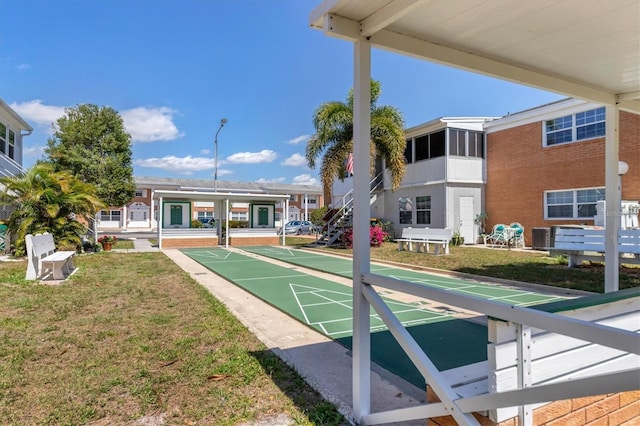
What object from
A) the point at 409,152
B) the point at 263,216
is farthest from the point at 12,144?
the point at 409,152

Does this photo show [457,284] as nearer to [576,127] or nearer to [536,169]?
[536,169]

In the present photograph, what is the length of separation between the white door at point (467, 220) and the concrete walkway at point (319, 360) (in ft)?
47.5

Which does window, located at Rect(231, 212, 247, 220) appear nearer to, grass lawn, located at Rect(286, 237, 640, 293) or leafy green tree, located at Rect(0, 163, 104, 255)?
leafy green tree, located at Rect(0, 163, 104, 255)

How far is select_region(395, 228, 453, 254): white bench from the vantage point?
14.2 meters

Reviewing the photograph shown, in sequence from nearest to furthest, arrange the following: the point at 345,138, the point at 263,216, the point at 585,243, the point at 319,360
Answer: the point at 319,360
the point at 585,243
the point at 345,138
the point at 263,216

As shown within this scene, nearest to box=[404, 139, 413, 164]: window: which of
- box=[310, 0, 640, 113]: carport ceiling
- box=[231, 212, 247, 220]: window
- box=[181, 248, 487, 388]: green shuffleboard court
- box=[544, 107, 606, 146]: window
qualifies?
box=[544, 107, 606, 146]: window

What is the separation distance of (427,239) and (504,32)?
12366 mm

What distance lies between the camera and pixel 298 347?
4516 millimetres

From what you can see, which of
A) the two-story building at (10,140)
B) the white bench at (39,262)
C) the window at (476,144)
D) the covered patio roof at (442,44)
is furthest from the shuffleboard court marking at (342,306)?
the two-story building at (10,140)

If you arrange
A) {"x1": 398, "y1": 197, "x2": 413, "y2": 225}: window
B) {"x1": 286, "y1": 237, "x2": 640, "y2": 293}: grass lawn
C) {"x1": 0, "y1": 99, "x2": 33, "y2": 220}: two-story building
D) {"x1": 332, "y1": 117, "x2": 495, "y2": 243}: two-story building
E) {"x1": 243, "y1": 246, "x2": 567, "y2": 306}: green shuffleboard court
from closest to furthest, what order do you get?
1. {"x1": 243, "y1": 246, "x2": 567, "y2": 306}: green shuffleboard court
2. {"x1": 286, "y1": 237, "x2": 640, "y2": 293}: grass lawn
3. {"x1": 0, "y1": 99, "x2": 33, "y2": 220}: two-story building
4. {"x1": 332, "y1": 117, "x2": 495, "y2": 243}: two-story building
5. {"x1": 398, "y1": 197, "x2": 413, "y2": 225}: window

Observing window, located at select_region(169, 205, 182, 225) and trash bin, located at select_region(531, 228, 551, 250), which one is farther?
window, located at select_region(169, 205, 182, 225)

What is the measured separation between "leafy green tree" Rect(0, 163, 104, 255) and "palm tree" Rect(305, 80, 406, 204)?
1011cm

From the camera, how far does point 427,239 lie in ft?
48.7

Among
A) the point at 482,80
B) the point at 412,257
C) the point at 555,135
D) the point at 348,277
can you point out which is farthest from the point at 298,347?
the point at 555,135
